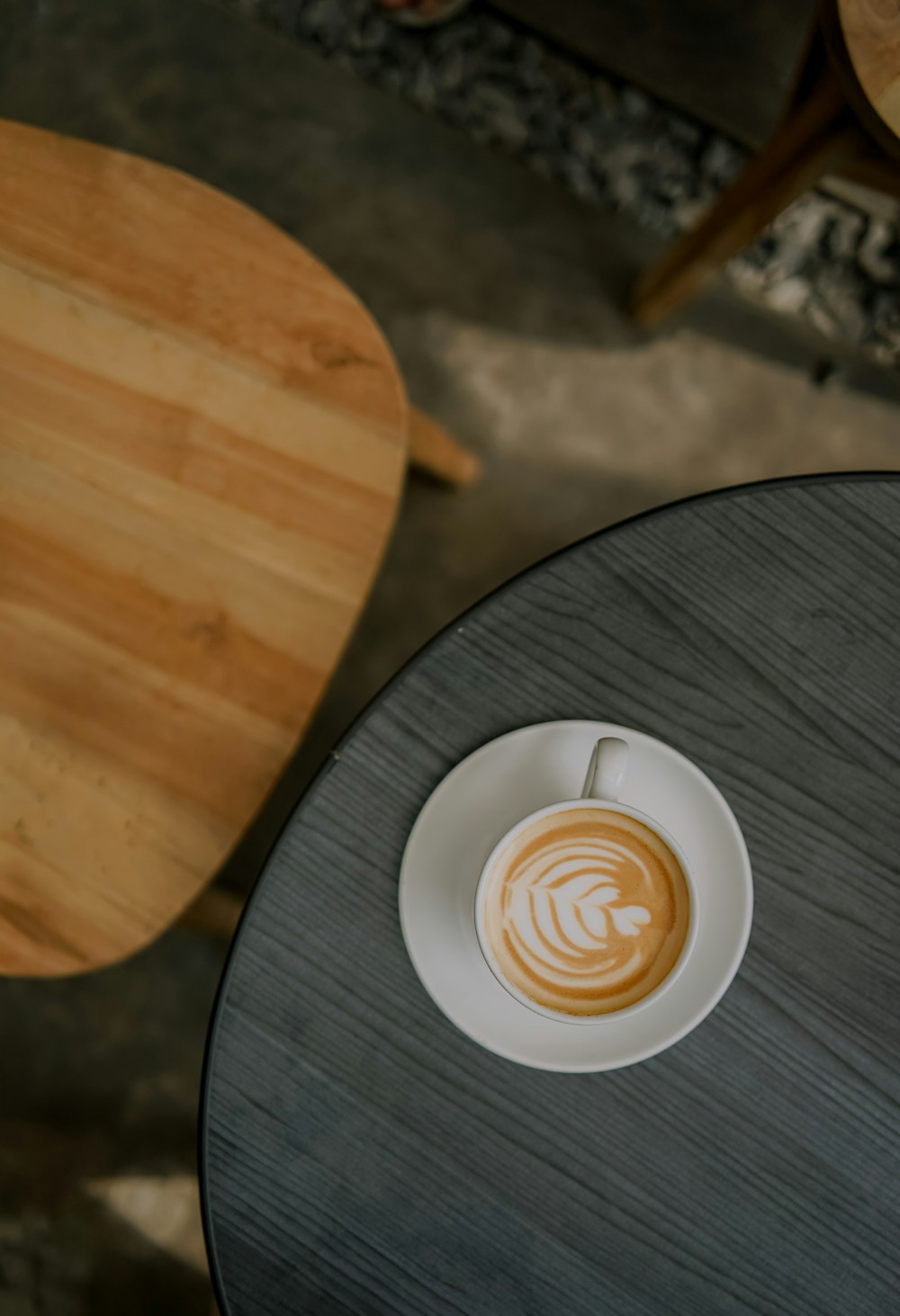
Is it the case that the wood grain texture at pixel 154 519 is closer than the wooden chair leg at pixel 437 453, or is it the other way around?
the wood grain texture at pixel 154 519

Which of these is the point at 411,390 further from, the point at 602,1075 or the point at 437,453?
the point at 602,1075

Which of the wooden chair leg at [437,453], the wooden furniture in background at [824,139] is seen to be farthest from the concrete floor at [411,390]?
the wooden furniture in background at [824,139]

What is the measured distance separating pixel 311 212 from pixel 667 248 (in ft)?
1.69

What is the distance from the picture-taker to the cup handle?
1.89 ft

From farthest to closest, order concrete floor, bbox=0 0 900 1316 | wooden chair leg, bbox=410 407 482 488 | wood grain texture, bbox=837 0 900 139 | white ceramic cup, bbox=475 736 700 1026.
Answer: concrete floor, bbox=0 0 900 1316
wooden chair leg, bbox=410 407 482 488
wood grain texture, bbox=837 0 900 139
white ceramic cup, bbox=475 736 700 1026

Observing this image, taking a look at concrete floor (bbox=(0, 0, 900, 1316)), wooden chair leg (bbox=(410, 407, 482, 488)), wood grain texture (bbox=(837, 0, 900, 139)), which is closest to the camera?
wood grain texture (bbox=(837, 0, 900, 139))

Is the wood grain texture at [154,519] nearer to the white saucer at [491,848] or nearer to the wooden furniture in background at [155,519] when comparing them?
the wooden furniture in background at [155,519]

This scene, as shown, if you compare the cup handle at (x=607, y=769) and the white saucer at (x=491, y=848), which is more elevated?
the cup handle at (x=607, y=769)

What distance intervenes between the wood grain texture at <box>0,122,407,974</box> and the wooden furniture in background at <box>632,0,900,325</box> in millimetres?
452

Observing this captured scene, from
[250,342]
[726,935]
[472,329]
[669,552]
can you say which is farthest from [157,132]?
[726,935]

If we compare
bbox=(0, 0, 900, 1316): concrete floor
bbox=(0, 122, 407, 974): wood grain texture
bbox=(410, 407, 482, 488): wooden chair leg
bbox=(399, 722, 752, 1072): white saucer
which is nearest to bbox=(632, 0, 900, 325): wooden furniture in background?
bbox=(0, 0, 900, 1316): concrete floor

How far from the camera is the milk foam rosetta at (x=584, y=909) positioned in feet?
1.86

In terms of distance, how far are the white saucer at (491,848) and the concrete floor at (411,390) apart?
2.10ft

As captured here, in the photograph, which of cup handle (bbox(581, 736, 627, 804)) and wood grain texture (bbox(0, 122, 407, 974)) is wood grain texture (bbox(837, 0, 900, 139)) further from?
cup handle (bbox(581, 736, 627, 804))
